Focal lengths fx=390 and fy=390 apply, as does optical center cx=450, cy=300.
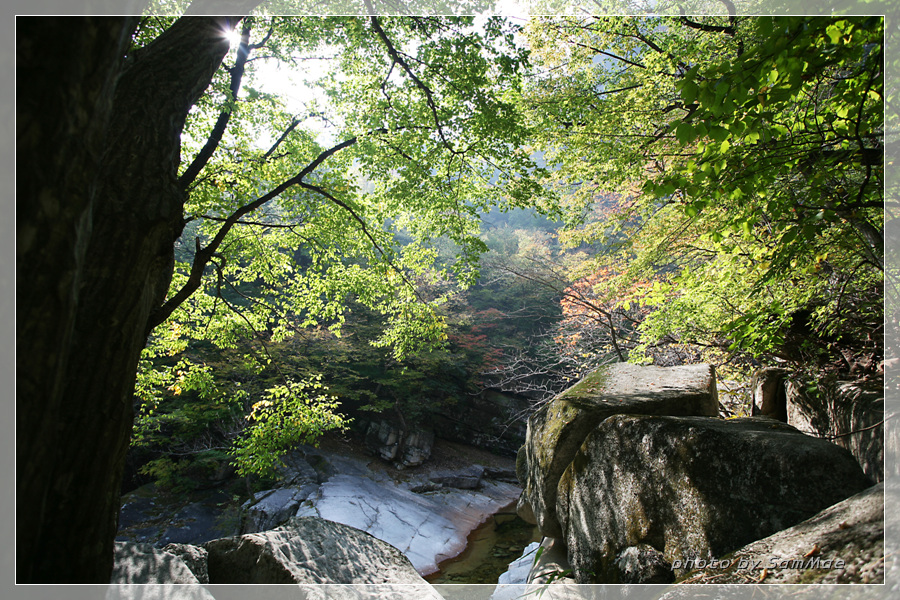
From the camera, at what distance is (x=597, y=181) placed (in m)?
6.00

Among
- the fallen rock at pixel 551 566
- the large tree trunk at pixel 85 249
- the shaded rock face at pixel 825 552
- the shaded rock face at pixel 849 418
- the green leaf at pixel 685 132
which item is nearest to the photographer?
the large tree trunk at pixel 85 249

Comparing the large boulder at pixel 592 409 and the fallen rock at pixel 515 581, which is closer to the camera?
the large boulder at pixel 592 409

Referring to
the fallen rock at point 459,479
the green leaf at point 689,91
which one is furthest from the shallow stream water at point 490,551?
the green leaf at point 689,91

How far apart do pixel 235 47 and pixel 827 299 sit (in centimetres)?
755

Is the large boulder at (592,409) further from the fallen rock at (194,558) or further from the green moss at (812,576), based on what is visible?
the fallen rock at (194,558)

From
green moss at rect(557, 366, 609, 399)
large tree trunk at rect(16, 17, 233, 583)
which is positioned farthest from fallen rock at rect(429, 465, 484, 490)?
large tree trunk at rect(16, 17, 233, 583)

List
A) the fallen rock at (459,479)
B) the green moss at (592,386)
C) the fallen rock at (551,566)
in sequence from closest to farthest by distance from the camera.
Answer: the fallen rock at (551,566)
the green moss at (592,386)
the fallen rock at (459,479)

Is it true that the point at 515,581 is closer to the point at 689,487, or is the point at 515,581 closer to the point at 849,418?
the point at 689,487

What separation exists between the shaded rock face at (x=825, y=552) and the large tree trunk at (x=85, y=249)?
2.64 metres

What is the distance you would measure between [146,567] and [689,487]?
157 inches

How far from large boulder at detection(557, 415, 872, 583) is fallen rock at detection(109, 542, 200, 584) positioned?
3.20m

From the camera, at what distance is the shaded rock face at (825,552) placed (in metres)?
1.46

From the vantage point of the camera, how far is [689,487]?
8.80 feet

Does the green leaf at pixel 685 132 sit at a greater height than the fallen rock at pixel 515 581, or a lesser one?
greater
